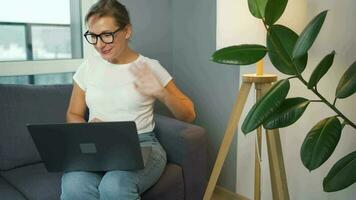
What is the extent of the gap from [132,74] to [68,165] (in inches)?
19.1

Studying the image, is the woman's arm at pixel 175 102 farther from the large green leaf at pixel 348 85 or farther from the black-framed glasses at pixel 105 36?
the large green leaf at pixel 348 85

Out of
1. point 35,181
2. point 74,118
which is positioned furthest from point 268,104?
point 35,181

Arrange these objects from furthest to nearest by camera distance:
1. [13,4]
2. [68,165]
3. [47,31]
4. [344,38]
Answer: [47,31], [13,4], [344,38], [68,165]

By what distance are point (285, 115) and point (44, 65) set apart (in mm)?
1525

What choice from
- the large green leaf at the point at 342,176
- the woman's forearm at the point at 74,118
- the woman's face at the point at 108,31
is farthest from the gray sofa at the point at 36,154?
the large green leaf at the point at 342,176

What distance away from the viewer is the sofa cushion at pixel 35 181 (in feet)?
4.87

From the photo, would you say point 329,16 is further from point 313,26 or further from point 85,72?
point 85,72

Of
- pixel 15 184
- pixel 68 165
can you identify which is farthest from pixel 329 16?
pixel 15 184

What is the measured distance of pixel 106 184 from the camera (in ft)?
4.48

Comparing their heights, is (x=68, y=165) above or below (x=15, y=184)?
above

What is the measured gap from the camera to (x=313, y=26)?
3.50 feet

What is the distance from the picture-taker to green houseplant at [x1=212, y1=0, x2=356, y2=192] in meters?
1.12

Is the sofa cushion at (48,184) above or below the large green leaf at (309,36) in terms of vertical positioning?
below

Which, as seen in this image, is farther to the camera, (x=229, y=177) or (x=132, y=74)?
(x=229, y=177)
